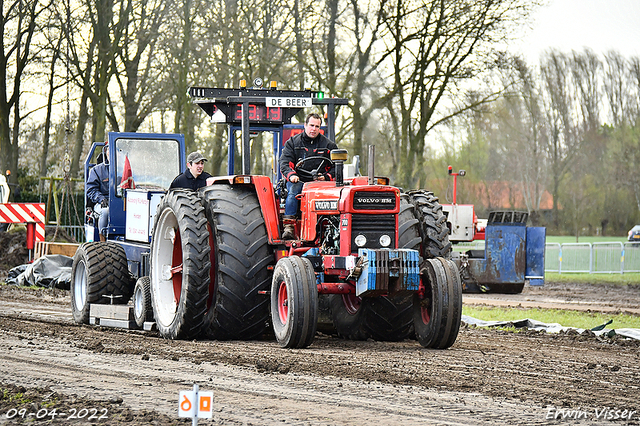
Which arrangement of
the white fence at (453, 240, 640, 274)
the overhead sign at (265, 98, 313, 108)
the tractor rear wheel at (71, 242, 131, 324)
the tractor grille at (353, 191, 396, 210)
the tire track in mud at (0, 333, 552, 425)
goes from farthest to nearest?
the white fence at (453, 240, 640, 274), the tractor rear wheel at (71, 242, 131, 324), the overhead sign at (265, 98, 313, 108), the tractor grille at (353, 191, 396, 210), the tire track in mud at (0, 333, 552, 425)

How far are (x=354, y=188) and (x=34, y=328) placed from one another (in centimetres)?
442

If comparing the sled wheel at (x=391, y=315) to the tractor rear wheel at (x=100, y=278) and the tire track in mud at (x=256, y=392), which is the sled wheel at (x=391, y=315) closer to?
the tire track in mud at (x=256, y=392)

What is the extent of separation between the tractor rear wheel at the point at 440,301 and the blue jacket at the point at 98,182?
6050 mm

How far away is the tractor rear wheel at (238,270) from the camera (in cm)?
895

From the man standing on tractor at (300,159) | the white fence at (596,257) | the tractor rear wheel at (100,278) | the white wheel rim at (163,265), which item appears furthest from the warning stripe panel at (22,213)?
the man standing on tractor at (300,159)

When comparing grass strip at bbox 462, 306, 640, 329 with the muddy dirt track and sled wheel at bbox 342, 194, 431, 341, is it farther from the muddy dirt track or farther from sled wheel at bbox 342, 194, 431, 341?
sled wheel at bbox 342, 194, 431, 341

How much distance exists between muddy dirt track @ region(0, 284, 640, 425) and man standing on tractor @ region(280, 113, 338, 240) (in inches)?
54.1

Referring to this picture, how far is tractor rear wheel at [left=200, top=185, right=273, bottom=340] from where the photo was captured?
8945 millimetres

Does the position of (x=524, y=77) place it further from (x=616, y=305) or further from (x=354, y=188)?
(x=354, y=188)

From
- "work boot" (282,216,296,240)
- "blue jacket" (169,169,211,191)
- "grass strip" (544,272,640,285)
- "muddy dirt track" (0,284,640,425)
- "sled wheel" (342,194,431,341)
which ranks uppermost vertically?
"blue jacket" (169,169,211,191)

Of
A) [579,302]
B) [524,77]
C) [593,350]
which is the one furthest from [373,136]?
[593,350]

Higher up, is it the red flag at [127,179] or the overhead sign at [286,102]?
the overhead sign at [286,102]
